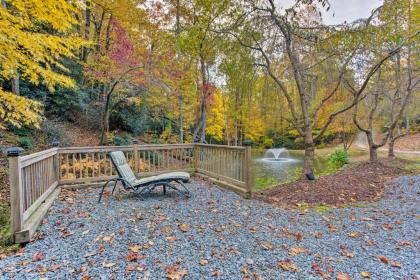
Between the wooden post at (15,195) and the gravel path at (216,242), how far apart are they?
11.2 inches

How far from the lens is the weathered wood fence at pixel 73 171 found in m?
2.69

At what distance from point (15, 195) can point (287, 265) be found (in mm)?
2941

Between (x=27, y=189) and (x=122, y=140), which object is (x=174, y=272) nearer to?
(x=27, y=189)

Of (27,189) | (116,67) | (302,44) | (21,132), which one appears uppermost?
(116,67)

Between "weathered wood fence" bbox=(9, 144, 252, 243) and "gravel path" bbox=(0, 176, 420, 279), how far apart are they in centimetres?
25

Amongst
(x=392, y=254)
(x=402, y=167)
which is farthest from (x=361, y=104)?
(x=392, y=254)

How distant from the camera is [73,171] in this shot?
17.0ft

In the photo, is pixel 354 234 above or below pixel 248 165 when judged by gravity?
below

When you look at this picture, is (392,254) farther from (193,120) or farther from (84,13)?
(84,13)

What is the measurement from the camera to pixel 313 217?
375 cm

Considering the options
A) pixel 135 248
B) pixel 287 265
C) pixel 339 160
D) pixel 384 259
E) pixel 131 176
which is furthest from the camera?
pixel 339 160

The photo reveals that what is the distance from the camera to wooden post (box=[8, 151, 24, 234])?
2.63m

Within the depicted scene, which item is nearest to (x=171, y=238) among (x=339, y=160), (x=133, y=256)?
(x=133, y=256)

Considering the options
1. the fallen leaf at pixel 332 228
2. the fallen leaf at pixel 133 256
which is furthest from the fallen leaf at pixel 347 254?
the fallen leaf at pixel 133 256
